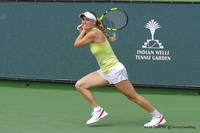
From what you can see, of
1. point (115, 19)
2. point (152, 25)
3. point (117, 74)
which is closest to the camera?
point (117, 74)

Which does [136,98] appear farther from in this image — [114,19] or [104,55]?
[114,19]

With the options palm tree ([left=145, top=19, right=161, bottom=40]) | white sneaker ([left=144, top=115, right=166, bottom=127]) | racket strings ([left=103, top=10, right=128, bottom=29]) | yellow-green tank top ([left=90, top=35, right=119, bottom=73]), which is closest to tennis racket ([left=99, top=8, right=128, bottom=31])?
racket strings ([left=103, top=10, right=128, bottom=29])

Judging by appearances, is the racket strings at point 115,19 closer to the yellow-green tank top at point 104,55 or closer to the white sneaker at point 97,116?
the yellow-green tank top at point 104,55

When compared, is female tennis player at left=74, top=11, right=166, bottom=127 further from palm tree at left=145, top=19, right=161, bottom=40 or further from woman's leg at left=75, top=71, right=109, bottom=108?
palm tree at left=145, top=19, right=161, bottom=40

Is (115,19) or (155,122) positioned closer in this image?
(155,122)

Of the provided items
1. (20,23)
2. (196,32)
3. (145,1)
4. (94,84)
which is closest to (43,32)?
(20,23)

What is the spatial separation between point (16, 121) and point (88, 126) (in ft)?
3.38

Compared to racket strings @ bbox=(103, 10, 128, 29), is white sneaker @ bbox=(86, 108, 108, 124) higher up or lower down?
lower down

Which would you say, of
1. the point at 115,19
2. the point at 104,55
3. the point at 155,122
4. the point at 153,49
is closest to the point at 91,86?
the point at 104,55

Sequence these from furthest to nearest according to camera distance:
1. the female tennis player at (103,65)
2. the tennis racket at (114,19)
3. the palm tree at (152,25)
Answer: the palm tree at (152,25), the tennis racket at (114,19), the female tennis player at (103,65)

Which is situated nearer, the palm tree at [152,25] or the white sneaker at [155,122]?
the white sneaker at [155,122]

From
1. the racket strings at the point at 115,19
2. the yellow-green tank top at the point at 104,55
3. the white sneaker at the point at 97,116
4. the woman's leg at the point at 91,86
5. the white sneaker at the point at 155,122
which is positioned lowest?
the white sneaker at the point at 155,122

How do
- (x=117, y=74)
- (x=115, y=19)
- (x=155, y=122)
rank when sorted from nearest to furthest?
(x=117, y=74)
(x=155, y=122)
(x=115, y=19)

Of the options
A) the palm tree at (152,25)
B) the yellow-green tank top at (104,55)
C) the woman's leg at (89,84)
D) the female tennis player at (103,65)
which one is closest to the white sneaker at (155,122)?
the female tennis player at (103,65)
